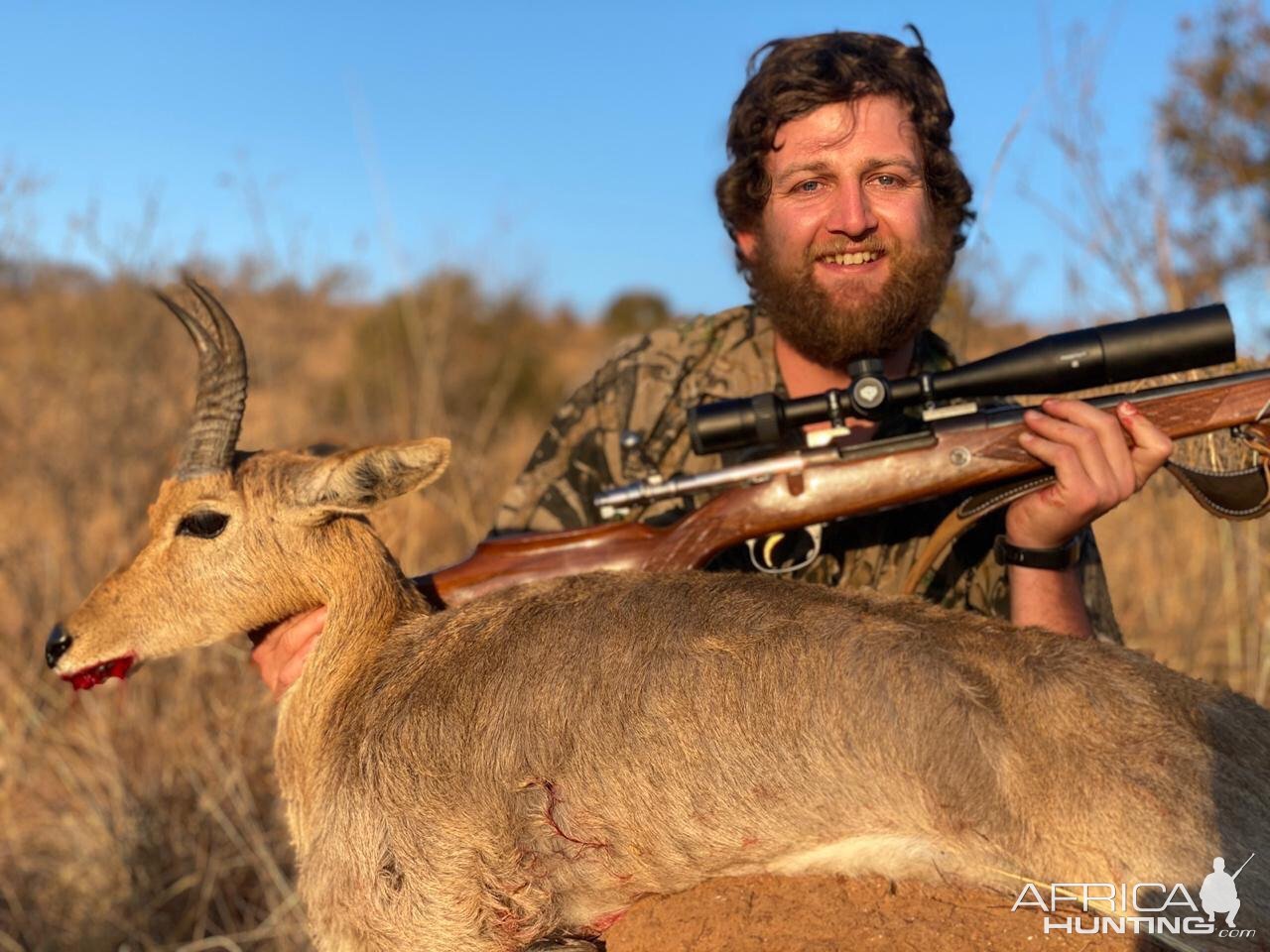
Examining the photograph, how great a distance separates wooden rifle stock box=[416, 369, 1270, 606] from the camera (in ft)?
12.2

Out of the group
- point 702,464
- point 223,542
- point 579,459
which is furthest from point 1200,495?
point 223,542

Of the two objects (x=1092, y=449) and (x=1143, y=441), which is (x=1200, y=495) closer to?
(x=1143, y=441)

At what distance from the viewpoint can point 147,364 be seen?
1093cm

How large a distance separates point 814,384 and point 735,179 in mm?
989

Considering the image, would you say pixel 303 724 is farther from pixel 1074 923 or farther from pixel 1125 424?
pixel 1125 424

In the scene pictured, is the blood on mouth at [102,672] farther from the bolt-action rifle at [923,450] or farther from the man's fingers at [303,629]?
the bolt-action rifle at [923,450]

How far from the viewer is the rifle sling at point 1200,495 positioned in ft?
12.8

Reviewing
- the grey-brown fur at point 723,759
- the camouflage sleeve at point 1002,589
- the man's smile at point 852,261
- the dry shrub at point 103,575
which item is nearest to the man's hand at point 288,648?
the grey-brown fur at point 723,759

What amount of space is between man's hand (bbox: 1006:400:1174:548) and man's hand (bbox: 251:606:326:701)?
256 cm

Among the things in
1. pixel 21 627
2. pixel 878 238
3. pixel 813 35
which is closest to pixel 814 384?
pixel 878 238

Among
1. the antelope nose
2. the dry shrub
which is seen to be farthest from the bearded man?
the dry shrub

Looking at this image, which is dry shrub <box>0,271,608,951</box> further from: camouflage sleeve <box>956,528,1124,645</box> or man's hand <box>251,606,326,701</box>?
camouflage sleeve <box>956,528,1124,645</box>

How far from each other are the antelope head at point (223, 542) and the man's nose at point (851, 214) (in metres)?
1.88

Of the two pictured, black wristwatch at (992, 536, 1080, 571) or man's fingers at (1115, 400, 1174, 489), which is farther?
black wristwatch at (992, 536, 1080, 571)
